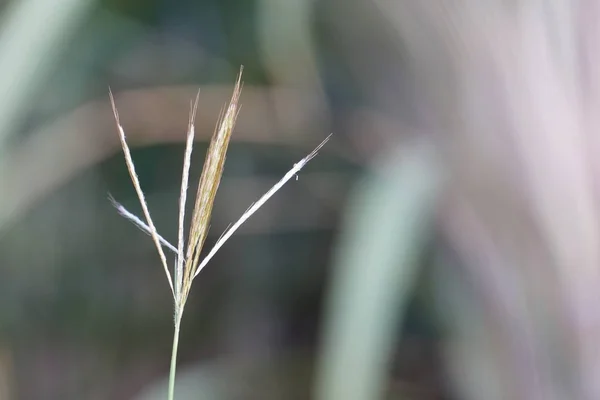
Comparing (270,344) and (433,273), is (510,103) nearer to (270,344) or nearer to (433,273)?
(433,273)

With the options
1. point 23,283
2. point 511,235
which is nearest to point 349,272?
point 511,235

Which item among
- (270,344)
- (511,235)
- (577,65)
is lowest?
(270,344)

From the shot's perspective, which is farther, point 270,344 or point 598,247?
point 270,344

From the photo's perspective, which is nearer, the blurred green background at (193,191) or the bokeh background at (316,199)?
the bokeh background at (316,199)

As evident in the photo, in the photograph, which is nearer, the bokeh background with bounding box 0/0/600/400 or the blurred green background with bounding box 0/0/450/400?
the bokeh background with bounding box 0/0/600/400

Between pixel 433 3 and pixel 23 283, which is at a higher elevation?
pixel 433 3

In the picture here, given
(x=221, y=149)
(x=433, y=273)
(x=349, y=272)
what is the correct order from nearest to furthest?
(x=221, y=149)
(x=349, y=272)
(x=433, y=273)

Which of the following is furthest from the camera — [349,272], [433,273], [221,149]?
[433,273]

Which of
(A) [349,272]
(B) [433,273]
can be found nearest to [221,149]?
(A) [349,272]
